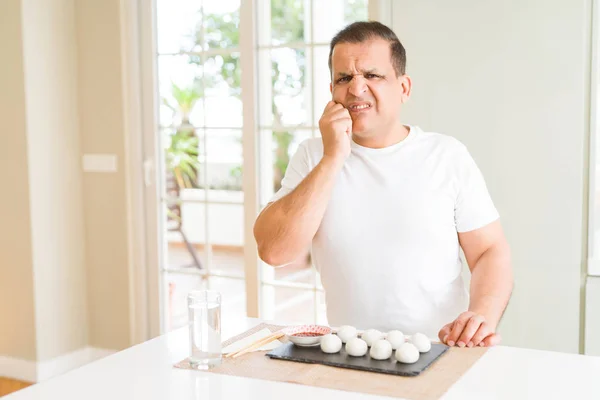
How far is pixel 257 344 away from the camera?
6.21 feet

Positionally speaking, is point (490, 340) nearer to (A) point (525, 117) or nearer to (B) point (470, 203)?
(B) point (470, 203)

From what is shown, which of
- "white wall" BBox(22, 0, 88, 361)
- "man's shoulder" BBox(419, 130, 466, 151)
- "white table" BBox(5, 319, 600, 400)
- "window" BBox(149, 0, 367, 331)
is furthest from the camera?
"white wall" BBox(22, 0, 88, 361)

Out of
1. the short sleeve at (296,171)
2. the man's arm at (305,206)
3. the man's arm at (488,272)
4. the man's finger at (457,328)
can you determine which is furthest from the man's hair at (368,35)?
the man's finger at (457,328)

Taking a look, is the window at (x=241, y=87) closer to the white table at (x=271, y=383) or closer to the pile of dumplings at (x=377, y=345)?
the pile of dumplings at (x=377, y=345)

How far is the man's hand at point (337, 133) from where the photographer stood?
2285 mm

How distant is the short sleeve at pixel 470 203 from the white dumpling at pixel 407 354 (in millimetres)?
680

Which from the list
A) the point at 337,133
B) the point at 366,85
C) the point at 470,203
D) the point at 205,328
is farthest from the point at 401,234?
the point at 205,328

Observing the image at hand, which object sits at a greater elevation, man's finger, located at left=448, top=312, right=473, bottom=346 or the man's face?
the man's face

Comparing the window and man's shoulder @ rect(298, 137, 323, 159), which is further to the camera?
the window

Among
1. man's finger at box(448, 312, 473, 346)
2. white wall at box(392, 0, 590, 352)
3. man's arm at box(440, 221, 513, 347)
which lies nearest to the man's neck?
man's arm at box(440, 221, 513, 347)

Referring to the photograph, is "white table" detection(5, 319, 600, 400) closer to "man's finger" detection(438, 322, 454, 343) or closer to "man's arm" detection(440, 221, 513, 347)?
"man's finger" detection(438, 322, 454, 343)

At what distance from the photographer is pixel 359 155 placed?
239 centimetres

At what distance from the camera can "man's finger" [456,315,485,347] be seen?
1.87 metres

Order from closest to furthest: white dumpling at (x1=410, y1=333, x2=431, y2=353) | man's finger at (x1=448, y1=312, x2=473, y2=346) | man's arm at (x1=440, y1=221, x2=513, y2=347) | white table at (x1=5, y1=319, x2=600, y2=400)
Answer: white table at (x1=5, y1=319, x2=600, y2=400)
white dumpling at (x1=410, y1=333, x2=431, y2=353)
man's finger at (x1=448, y1=312, x2=473, y2=346)
man's arm at (x1=440, y1=221, x2=513, y2=347)
